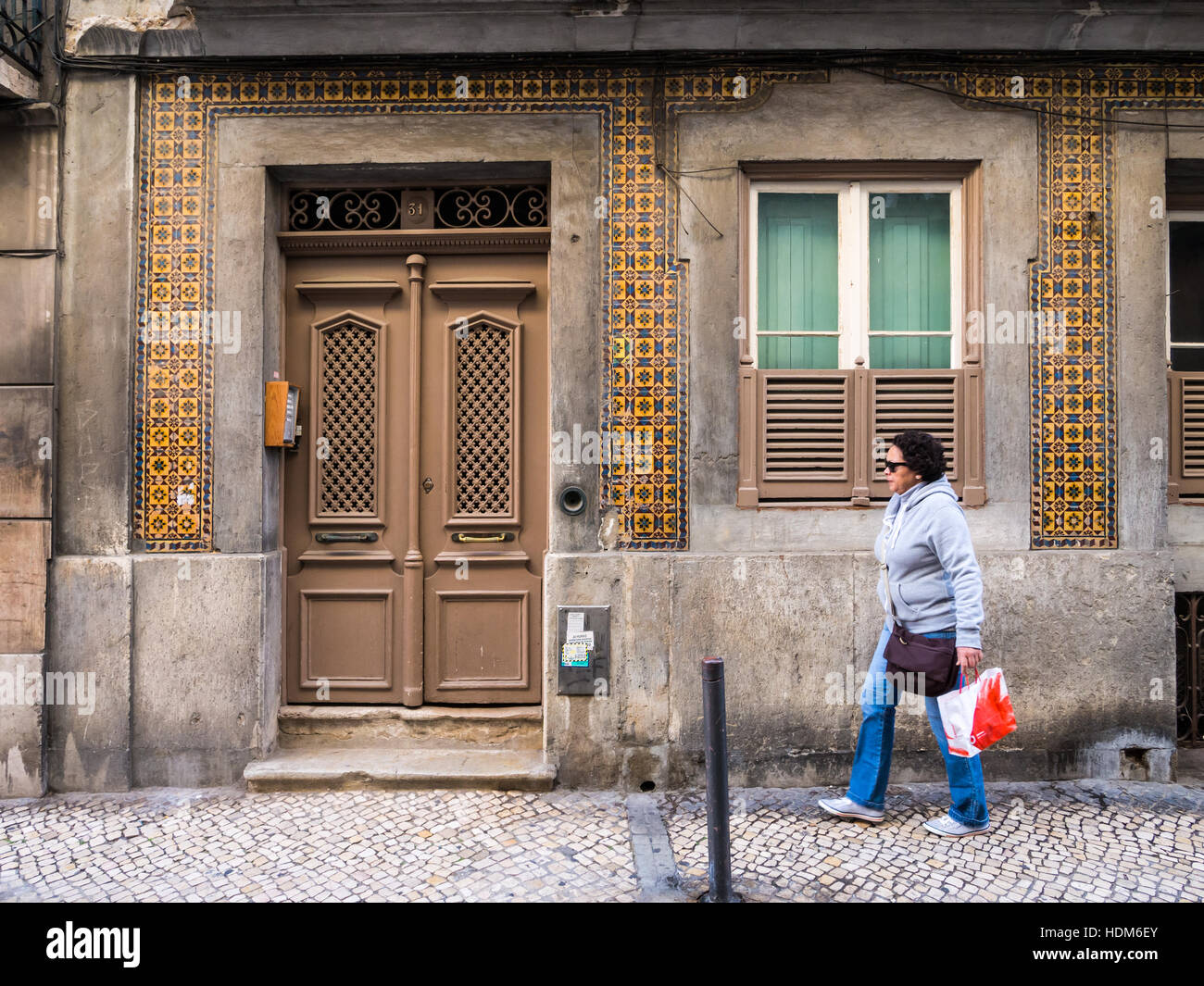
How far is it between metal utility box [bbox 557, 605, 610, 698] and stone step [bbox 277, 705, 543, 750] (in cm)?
55

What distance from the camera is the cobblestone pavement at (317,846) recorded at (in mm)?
3623

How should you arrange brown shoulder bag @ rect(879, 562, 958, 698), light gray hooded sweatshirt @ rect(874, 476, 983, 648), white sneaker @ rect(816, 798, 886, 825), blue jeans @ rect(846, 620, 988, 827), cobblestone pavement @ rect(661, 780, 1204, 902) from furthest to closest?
1. white sneaker @ rect(816, 798, 886, 825)
2. blue jeans @ rect(846, 620, 988, 827)
3. brown shoulder bag @ rect(879, 562, 958, 698)
4. light gray hooded sweatshirt @ rect(874, 476, 983, 648)
5. cobblestone pavement @ rect(661, 780, 1204, 902)

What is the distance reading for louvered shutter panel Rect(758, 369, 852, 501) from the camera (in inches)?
199

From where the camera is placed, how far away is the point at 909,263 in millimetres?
5250

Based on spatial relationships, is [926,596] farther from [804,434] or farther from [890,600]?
[804,434]

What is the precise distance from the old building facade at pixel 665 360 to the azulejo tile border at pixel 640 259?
0.02m

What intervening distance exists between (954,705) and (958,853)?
29.0 inches

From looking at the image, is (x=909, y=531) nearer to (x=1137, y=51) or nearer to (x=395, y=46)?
(x=1137, y=51)

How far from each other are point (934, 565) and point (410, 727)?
136 inches

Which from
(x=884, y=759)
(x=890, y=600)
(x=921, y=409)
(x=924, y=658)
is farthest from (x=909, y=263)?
(x=884, y=759)

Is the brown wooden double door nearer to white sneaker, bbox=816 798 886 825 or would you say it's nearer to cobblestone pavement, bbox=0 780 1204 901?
cobblestone pavement, bbox=0 780 1204 901

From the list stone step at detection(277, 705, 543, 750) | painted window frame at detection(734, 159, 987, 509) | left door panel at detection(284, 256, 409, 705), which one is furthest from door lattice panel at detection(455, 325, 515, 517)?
painted window frame at detection(734, 159, 987, 509)

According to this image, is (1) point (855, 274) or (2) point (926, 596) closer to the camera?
(2) point (926, 596)

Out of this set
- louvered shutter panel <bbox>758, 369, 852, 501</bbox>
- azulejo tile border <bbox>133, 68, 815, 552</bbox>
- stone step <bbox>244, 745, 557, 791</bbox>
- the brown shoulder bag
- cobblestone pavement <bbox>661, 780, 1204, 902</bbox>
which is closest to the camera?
cobblestone pavement <bbox>661, 780, 1204, 902</bbox>
